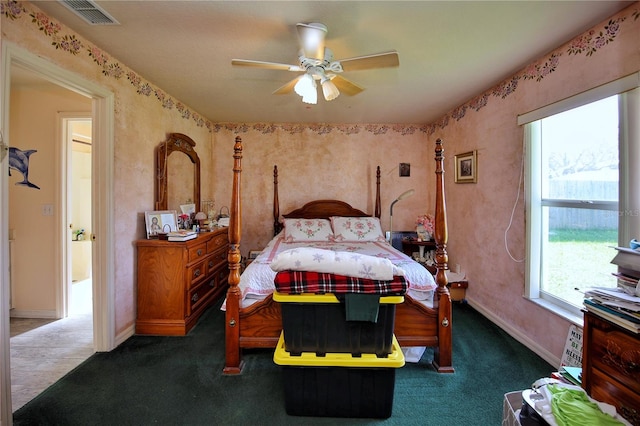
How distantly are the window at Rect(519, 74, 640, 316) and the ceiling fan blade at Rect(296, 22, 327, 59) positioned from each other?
171 centimetres

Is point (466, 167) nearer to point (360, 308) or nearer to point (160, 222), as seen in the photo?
point (360, 308)

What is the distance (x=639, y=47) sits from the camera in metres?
1.55

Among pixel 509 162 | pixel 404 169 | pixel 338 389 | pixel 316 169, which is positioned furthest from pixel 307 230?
pixel 509 162

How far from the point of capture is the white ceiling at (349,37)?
1601 mm

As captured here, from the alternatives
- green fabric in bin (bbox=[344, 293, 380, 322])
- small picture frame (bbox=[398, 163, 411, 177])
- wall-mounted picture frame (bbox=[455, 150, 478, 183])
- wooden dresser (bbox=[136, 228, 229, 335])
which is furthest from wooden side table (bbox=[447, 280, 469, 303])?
wooden dresser (bbox=[136, 228, 229, 335])

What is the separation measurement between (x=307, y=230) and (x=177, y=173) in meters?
Answer: 1.61

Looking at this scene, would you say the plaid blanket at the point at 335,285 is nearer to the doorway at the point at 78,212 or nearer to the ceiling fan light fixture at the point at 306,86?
the ceiling fan light fixture at the point at 306,86

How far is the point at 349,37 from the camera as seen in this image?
1.88 m

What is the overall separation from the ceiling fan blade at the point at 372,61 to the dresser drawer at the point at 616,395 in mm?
1849

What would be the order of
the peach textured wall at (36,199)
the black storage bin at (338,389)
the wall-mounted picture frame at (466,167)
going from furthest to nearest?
1. the wall-mounted picture frame at (466,167)
2. the peach textured wall at (36,199)
3. the black storage bin at (338,389)

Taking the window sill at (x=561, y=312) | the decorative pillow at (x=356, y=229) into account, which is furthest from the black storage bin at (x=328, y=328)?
the decorative pillow at (x=356, y=229)

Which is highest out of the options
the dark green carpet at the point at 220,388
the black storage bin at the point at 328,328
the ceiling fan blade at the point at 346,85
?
the ceiling fan blade at the point at 346,85

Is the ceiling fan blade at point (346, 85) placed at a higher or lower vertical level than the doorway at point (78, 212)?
higher

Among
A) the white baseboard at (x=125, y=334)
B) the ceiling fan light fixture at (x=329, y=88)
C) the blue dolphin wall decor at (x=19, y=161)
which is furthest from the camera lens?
the white baseboard at (x=125, y=334)
